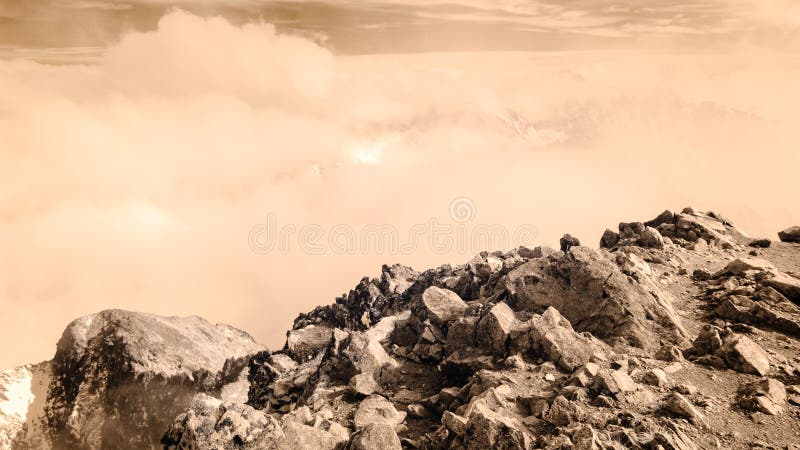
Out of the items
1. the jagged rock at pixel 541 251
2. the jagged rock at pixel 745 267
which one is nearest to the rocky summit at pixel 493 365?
the jagged rock at pixel 745 267

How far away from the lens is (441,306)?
33094 millimetres

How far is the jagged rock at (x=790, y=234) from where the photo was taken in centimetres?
4169

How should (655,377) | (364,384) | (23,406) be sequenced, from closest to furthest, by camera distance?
(655,377) < (364,384) < (23,406)

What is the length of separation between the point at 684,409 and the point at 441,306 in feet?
54.4

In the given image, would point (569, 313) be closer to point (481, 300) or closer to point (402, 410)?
point (481, 300)

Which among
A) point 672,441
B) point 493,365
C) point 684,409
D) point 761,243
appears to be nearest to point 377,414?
point 493,365

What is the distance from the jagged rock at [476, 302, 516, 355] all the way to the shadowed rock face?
28505 mm

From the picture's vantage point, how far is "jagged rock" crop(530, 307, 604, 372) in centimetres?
2447

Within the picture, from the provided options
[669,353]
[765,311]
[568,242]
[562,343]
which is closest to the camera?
[669,353]

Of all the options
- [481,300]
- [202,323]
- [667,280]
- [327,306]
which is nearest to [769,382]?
[667,280]

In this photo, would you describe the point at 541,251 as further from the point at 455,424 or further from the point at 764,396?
the point at 455,424

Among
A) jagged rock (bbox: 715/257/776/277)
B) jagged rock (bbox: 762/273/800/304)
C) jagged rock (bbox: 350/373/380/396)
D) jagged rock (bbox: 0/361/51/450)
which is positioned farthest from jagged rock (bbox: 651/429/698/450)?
jagged rock (bbox: 0/361/51/450)

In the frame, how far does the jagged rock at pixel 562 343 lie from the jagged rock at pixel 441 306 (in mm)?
6695

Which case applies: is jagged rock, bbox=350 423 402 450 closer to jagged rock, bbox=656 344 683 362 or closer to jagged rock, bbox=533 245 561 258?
jagged rock, bbox=656 344 683 362
